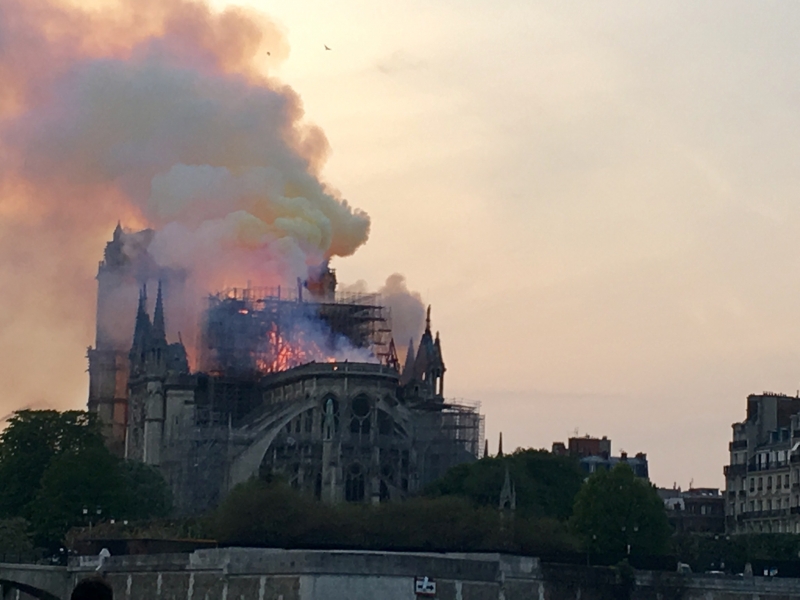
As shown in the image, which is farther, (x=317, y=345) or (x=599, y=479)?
(x=317, y=345)

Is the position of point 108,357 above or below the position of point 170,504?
above

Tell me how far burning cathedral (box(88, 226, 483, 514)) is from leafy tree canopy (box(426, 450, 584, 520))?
19.6ft

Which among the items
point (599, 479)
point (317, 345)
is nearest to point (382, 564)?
point (599, 479)

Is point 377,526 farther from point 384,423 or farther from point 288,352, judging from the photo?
point 288,352

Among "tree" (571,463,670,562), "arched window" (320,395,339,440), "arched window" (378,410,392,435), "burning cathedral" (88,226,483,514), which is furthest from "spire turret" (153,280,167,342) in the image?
"tree" (571,463,670,562)

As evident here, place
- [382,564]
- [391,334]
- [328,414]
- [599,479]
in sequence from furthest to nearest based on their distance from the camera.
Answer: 1. [391,334]
2. [328,414]
3. [599,479]
4. [382,564]

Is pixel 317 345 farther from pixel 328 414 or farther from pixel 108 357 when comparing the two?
pixel 108 357

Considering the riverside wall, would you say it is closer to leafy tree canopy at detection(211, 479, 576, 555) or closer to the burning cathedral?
leafy tree canopy at detection(211, 479, 576, 555)

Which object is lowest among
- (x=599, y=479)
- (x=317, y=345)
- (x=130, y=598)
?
(x=130, y=598)

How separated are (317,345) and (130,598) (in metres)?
53.8

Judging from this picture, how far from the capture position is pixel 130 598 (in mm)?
83438

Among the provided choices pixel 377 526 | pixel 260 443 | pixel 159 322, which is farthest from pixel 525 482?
pixel 159 322

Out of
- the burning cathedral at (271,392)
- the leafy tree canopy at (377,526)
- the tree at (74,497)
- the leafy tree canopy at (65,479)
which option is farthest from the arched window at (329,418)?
the leafy tree canopy at (377,526)

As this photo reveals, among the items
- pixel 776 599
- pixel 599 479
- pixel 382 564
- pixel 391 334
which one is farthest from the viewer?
pixel 391 334
